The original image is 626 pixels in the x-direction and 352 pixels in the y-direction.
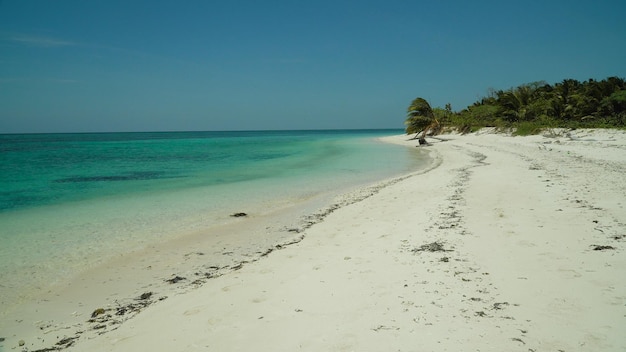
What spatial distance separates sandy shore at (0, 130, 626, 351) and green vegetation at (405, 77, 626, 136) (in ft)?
76.0

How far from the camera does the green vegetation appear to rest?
2691 cm

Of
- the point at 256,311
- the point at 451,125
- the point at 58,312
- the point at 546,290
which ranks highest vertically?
the point at 451,125

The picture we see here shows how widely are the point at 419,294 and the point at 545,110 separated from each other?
36.2m

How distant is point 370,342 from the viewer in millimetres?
3162

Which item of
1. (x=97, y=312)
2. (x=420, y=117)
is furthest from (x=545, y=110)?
(x=97, y=312)

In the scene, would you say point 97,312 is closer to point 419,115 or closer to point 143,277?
point 143,277

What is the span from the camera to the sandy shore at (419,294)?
10.6ft

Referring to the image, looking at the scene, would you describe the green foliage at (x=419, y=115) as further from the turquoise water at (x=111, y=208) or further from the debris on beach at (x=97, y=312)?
the debris on beach at (x=97, y=312)

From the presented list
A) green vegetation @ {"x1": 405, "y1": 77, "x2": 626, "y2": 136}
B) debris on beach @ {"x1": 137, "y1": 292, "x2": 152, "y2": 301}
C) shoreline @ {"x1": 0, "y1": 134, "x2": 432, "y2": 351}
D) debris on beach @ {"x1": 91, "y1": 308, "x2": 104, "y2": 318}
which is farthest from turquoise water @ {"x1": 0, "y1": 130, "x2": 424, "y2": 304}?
green vegetation @ {"x1": 405, "y1": 77, "x2": 626, "y2": 136}

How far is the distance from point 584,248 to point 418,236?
2.48 metres

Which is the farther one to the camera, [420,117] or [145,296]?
[420,117]

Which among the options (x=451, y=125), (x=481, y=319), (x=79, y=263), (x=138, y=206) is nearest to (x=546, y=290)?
(x=481, y=319)

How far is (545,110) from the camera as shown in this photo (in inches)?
1275

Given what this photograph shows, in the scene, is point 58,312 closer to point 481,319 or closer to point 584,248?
point 481,319
